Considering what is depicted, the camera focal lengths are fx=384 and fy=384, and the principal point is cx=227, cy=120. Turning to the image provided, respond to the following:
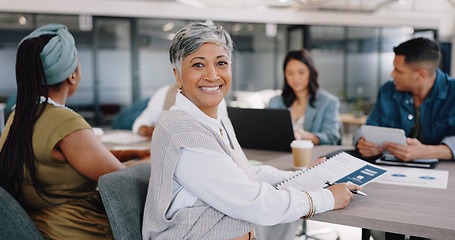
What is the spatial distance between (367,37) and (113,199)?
34.3 ft

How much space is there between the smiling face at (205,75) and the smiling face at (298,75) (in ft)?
5.87

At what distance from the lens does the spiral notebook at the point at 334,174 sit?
1398mm

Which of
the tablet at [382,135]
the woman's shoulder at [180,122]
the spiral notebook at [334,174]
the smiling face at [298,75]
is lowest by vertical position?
the spiral notebook at [334,174]

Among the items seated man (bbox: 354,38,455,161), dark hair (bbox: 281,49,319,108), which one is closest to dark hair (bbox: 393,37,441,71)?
seated man (bbox: 354,38,455,161)

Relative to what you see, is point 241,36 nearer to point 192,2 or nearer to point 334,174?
point 192,2

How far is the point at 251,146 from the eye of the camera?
233 cm

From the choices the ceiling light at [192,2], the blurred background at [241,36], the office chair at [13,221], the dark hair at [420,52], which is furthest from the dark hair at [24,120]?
the ceiling light at [192,2]

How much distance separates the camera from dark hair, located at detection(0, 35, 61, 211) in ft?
4.55

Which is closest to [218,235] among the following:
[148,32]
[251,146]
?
[251,146]

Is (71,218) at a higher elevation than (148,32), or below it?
below

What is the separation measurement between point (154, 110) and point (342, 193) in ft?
6.65

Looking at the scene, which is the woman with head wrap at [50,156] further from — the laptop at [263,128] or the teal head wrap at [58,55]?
the laptop at [263,128]

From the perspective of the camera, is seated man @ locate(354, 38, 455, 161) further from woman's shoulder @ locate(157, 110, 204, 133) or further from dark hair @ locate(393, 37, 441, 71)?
woman's shoulder @ locate(157, 110, 204, 133)

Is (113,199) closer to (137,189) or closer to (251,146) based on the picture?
(137,189)
